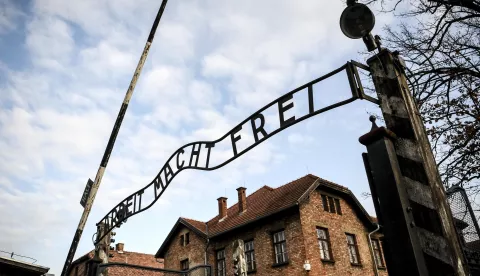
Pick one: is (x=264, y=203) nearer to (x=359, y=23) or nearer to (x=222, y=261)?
(x=222, y=261)

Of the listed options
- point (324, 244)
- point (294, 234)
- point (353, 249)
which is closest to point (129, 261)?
point (294, 234)

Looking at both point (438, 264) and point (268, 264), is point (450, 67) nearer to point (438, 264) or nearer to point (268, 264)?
point (438, 264)

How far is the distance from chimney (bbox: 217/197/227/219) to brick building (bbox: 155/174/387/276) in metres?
0.27

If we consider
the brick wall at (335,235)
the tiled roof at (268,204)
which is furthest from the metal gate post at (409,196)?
the brick wall at (335,235)

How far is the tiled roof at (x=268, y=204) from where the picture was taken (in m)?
17.7

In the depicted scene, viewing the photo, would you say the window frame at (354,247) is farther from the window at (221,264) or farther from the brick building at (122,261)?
the brick building at (122,261)

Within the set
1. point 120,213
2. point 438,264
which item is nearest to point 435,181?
point 438,264

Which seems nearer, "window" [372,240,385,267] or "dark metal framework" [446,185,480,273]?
"dark metal framework" [446,185,480,273]

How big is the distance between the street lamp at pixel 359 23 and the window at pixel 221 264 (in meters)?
18.9

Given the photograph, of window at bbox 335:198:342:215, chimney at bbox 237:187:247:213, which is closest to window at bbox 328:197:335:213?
window at bbox 335:198:342:215

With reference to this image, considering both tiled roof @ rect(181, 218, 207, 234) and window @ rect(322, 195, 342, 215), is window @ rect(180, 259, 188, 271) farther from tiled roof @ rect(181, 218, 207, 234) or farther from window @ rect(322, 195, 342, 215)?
window @ rect(322, 195, 342, 215)

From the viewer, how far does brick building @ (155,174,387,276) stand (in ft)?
53.9

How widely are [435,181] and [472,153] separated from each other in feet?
26.1

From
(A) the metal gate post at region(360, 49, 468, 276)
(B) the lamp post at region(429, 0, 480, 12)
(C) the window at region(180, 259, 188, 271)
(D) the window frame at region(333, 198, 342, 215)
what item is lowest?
(A) the metal gate post at region(360, 49, 468, 276)
